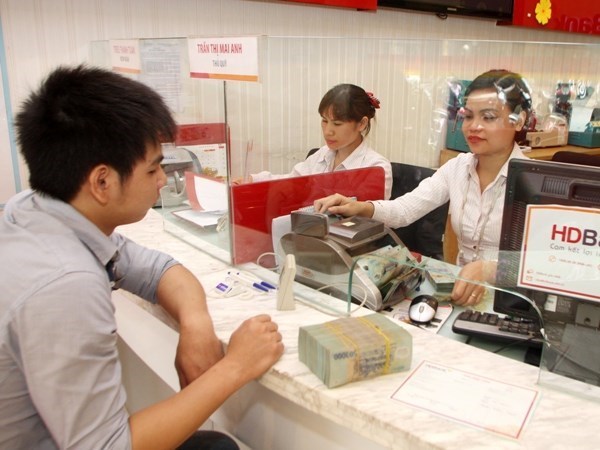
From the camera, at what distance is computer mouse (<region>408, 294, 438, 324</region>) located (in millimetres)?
1206

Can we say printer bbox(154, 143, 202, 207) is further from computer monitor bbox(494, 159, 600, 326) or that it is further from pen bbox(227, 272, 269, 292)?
computer monitor bbox(494, 159, 600, 326)

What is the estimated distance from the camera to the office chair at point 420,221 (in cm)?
188

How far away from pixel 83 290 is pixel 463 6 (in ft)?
11.9

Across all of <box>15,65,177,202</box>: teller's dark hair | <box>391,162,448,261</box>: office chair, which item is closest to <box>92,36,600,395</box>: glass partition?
<box>391,162,448,261</box>: office chair

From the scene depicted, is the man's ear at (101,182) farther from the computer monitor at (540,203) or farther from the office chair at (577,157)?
the office chair at (577,157)

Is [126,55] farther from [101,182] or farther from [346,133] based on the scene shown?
[101,182]

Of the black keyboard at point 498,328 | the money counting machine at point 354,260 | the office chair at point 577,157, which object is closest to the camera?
the black keyboard at point 498,328

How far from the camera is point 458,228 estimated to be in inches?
70.4

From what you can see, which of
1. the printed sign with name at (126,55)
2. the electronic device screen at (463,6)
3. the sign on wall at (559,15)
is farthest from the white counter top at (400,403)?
the sign on wall at (559,15)

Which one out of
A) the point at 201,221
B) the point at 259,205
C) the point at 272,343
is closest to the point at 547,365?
the point at 272,343

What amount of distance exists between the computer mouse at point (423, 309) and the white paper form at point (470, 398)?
0.70 feet

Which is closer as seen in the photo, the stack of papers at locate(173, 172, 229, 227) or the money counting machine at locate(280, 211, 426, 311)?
the money counting machine at locate(280, 211, 426, 311)

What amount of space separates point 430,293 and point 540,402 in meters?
0.43

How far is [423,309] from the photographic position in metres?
1.22
